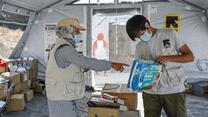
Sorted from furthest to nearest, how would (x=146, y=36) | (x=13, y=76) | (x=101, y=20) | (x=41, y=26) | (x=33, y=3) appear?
(x=41, y=26) < (x=101, y=20) < (x=33, y=3) < (x=13, y=76) < (x=146, y=36)

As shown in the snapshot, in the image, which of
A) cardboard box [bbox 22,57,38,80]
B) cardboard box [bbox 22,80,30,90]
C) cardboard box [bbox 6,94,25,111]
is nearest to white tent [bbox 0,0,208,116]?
cardboard box [bbox 22,57,38,80]

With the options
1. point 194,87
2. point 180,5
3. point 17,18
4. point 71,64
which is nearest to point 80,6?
point 17,18

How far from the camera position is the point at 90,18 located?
7.12m

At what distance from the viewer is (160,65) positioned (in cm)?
214

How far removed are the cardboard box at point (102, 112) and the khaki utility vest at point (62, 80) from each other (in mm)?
646

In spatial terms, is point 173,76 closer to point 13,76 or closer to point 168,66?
point 168,66

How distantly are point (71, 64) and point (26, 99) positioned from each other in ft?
12.8

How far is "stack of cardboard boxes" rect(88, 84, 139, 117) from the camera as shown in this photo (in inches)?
114

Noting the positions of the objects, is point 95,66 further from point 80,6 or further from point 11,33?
point 80,6

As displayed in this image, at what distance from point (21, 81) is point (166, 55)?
430 centimetres

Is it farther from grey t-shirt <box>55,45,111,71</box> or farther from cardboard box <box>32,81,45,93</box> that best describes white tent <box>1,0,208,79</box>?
grey t-shirt <box>55,45,111,71</box>

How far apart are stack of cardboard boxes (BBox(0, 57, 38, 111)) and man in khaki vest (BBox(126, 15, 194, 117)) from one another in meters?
3.40

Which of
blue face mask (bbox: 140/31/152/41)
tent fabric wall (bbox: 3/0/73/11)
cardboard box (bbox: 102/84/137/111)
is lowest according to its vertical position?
cardboard box (bbox: 102/84/137/111)

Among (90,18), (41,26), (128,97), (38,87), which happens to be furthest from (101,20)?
(128,97)
